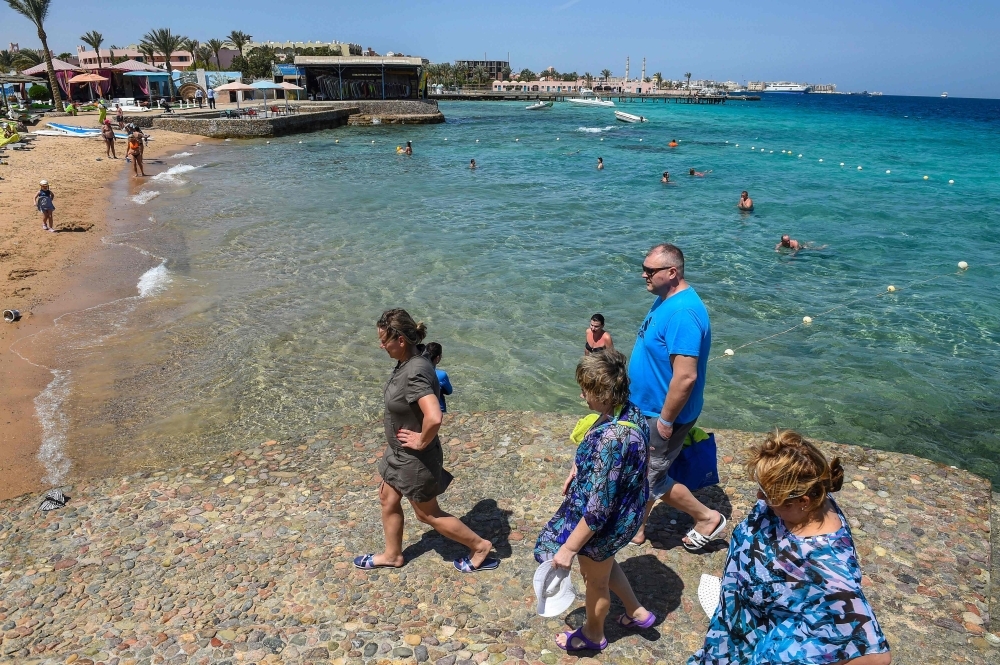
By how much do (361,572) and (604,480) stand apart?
2.40 m

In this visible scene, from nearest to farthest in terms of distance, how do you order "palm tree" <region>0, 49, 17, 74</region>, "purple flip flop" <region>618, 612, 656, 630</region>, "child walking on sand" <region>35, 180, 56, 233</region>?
"purple flip flop" <region>618, 612, 656, 630</region>, "child walking on sand" <region>35, 180, 56, 233</region>, "palm tree" <region>0, 49, 17, 74</region>

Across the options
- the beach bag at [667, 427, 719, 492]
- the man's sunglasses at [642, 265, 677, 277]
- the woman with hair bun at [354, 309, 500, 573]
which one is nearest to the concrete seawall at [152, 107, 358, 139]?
the woman with hair bun at [354, 309, 500, 573]

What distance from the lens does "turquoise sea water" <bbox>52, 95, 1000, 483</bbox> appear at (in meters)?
8.27

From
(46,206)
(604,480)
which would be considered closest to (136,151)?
(46,206)

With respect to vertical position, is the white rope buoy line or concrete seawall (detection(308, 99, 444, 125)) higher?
concrete seawall (detection(308, 99, 444, 125))

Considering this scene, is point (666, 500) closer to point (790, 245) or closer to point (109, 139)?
point (790, 245)

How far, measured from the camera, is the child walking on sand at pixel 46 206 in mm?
15211

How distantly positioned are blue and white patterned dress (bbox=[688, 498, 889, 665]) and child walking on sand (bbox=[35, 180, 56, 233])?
1784 centimetres

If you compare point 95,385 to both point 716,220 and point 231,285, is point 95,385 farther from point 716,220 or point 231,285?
point 716,220

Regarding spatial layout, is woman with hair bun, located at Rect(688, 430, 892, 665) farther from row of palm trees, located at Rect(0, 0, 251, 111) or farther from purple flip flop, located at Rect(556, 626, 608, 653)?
row of palm trees, located at Rect(0, 0, 251, 111)

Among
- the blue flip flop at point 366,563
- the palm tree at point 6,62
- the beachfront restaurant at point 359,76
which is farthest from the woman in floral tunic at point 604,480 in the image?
the palm tree at point 6,62

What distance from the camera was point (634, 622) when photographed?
382cm

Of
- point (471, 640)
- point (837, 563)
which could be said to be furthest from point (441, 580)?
point (837, 563)

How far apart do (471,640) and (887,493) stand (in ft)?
11.8
